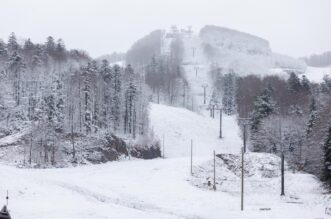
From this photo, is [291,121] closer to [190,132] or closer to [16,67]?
[190,132]

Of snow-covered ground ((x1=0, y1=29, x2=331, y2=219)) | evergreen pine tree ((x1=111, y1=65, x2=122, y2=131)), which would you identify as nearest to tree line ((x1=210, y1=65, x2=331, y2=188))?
snow-covered ground ((x1=0, y1=29, x2=331, y2=219))

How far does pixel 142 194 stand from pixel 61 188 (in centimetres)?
947

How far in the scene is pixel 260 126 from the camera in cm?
8656

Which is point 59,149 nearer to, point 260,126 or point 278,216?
point 260,126

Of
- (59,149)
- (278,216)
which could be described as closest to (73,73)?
(59,149)

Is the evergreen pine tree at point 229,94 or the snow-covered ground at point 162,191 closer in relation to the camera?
the snow-covered ground at point 162,191

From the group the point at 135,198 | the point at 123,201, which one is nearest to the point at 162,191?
the point at 135,198

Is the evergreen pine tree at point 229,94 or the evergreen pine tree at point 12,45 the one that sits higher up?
the evergreen pine tree at point 12,45

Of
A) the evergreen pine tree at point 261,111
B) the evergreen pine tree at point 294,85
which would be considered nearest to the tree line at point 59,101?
the evergreen pine tree at point 261,111

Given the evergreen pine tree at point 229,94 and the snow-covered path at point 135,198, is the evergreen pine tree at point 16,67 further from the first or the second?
the evergreen pine tree at point 229,94

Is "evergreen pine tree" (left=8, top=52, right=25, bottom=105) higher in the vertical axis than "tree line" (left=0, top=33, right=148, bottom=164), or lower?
higher

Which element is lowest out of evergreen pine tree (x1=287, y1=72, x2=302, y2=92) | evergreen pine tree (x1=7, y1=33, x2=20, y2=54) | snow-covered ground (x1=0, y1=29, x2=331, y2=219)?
snow-covered ground (x1=0, y1=29, x2=331, y2=219)

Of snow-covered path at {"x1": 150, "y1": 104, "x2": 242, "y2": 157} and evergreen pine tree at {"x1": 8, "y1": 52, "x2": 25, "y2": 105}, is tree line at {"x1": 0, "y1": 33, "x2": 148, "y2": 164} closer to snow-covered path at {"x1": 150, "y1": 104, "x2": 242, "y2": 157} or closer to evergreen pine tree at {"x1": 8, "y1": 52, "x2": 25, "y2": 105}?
evergreen pine tree at {"x1": 8, "y1": 52, "x2": 25, "y2": 105}

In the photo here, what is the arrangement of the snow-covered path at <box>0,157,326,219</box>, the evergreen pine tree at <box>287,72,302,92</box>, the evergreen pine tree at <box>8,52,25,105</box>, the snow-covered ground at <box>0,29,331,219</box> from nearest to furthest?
the snow-covered path at <box>0,157,326,219</box> < the snow-covered ground at <box>0,29,331,219</box> < the evergreen pine tree at <box>8,52,25,105</box> < the evergreen pine tree at <box>287,72,302,92</box>
